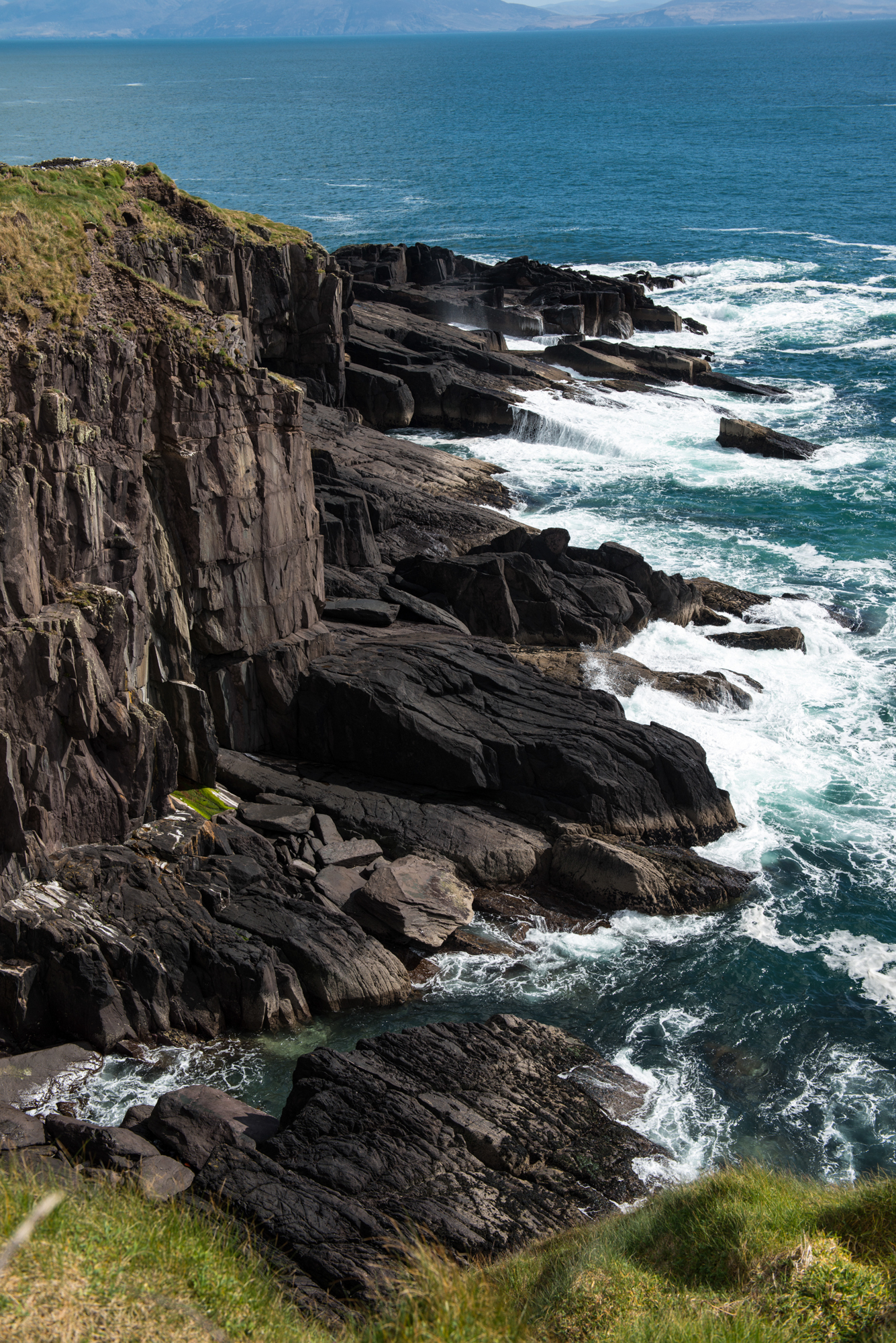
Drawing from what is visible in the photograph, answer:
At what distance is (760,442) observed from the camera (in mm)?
52219

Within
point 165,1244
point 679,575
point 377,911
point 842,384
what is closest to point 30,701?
point 377,911

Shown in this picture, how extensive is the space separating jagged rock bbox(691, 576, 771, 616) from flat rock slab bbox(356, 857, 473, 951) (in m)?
17.3

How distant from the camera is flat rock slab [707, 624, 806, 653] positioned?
116 ft

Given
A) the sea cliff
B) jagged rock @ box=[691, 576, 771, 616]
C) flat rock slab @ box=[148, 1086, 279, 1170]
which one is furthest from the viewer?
jagged rock @ box=[691, 576, 771, 616]

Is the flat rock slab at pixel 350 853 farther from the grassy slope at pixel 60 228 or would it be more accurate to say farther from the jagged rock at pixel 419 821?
the grassy slope at pixel 60 228

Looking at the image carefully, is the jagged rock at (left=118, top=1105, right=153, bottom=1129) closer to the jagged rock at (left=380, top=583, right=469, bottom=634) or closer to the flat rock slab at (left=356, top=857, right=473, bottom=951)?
the flat rock slab at (left=356, top=857, right=473, bottom=951)

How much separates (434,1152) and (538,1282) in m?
4.36

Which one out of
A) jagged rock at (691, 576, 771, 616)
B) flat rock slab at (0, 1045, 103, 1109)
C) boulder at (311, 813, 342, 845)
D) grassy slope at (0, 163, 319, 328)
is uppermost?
grassy slope at (0, 163, 319, 328)

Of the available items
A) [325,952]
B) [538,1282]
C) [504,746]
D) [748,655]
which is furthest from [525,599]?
[538,1282]

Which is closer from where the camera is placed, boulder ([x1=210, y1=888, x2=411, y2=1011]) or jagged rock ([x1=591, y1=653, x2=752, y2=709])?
boulder ([x1=210, y1=888, x2=411, y2=1011])

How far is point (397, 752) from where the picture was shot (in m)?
25.8

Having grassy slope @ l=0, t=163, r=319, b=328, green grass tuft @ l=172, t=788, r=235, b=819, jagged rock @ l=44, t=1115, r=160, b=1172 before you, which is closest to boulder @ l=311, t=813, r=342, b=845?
green grass tuft @ l=172, t=788, r=235, b=819

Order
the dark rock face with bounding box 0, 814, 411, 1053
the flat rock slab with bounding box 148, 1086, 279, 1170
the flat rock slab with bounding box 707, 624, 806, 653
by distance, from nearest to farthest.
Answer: the flat rock slab with bounding box 148, 1086, 279, 1170 → the dark rock face with bounding box 0, 814, 411, 1053 → the flat rock slab with bounding box 707, 624, 806, 653

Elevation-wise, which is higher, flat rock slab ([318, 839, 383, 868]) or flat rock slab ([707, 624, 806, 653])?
flat rock slab ([707, 624, 806, 653])
